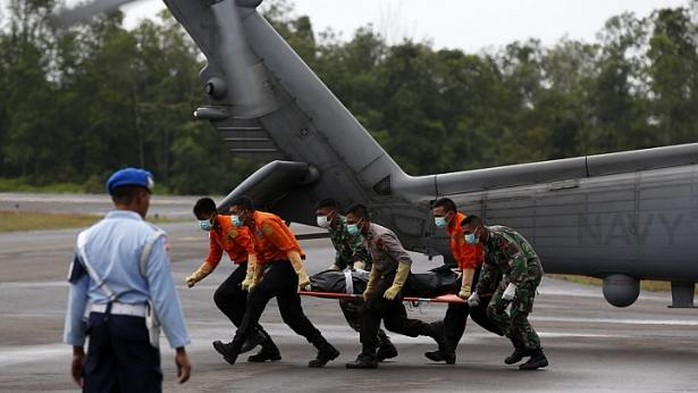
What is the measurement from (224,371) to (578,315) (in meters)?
7.76

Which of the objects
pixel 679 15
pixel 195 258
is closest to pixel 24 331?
pixel 195 258

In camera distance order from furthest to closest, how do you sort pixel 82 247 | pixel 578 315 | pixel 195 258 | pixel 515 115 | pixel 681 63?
pixel 515 115 → pixel 681 63 → pixel 195 258 → pixel 578 315 → pixel 82 247

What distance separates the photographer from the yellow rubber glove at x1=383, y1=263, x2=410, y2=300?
11.9 m

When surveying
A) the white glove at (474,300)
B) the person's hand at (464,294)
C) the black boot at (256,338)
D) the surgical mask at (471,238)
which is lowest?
the black boot at (256,338)

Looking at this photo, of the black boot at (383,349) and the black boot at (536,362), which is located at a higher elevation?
the black boot at (383,349)

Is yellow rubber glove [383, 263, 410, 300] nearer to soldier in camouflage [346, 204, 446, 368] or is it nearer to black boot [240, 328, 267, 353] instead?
soldier in camouflage [346, 204, 446, 368]

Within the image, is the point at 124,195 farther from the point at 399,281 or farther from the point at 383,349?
the point at 383,349

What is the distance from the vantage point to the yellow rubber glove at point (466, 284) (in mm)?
12234

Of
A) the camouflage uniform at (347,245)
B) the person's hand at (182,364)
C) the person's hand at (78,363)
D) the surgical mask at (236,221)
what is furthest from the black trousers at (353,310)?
the person's hand at (182,364)

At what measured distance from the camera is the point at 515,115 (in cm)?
8362

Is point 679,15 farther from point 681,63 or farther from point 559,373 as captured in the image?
point 559,373

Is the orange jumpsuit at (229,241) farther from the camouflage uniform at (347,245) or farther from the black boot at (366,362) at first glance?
the black boot at (366,362)

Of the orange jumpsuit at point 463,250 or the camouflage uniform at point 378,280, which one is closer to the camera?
the camouflage uniform at point 378,280

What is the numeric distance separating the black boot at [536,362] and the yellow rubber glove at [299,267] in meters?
2.05
